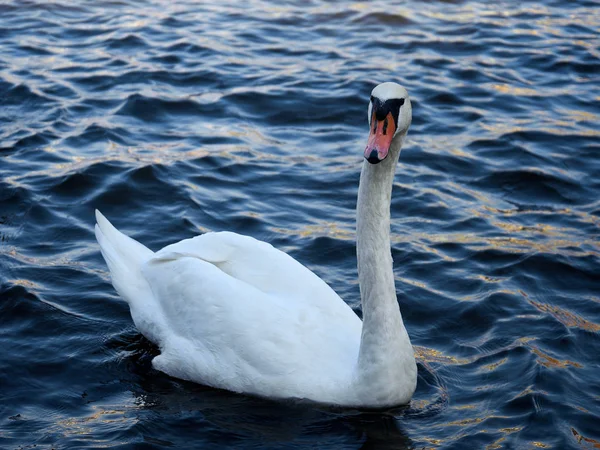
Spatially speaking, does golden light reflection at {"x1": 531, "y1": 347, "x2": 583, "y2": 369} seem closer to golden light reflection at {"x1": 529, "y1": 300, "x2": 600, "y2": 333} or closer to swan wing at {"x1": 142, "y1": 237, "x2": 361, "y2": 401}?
golden light reflection at {"x1": 529, "y1": 300, "x2": 600, "y2": 333}

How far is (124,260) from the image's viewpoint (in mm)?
7250

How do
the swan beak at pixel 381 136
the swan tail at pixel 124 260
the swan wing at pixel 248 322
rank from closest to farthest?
the swan beak at pixel 381 136 → the swan wing at pixel 248 322 → the swan tail at pixel 124 260

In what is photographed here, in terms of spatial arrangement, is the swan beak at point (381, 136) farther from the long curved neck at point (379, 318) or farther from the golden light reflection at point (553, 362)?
the golden light reflection at point (553, 362)

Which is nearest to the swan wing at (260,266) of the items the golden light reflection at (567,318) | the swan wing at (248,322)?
the swan wing at (248,322)

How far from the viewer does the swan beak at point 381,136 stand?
17.3 ft

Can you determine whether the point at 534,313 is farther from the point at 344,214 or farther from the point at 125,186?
the point at 125,186

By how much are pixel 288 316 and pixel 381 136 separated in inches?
57.2

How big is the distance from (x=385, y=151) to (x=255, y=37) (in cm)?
867

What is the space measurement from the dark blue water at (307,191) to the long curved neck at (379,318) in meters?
0.27

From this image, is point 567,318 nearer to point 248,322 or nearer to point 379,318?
point 379,318

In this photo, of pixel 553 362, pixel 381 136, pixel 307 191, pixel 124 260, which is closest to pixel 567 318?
pixel 553 362

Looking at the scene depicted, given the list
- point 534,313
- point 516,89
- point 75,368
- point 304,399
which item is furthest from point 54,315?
point 516,89

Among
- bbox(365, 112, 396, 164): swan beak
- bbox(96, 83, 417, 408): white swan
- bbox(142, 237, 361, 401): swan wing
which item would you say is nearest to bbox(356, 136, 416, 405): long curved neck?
bbox(96, 83, 417, 408): white swan

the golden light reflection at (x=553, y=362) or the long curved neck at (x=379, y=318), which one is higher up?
the long curved neck at (x=379, y=318)
